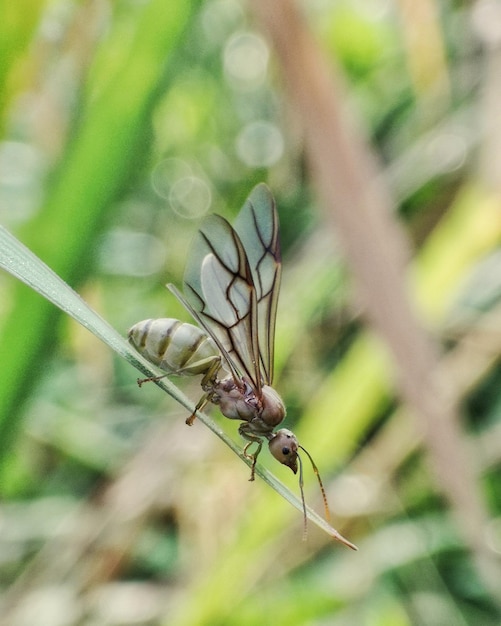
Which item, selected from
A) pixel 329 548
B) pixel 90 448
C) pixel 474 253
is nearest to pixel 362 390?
pixel 329 548

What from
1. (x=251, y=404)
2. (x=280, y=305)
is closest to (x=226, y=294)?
(x=251, y=404)

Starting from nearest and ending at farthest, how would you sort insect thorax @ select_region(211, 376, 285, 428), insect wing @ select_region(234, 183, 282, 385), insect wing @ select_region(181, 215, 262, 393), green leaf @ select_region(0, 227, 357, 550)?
green leaf @ select_region(0, 227, 357, 550), insect wing @ select_region(181, 215, 262, 393), insect wing @ select_region(234, 183, 282, 385), insect thorax @ select_region(211, 376, 285, 428)

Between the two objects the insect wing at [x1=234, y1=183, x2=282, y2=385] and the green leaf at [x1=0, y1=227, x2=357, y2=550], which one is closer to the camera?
the green leaf at [x1=0, y1=227, x2=357, y2=550]

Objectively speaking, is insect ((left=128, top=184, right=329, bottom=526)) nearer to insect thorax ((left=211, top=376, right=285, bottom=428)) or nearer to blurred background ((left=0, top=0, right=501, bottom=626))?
insect thorax ((left=211, top=376, right=285, bottom=428))

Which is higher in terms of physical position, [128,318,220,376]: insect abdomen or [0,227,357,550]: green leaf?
[0,227,357,550]: green leaf

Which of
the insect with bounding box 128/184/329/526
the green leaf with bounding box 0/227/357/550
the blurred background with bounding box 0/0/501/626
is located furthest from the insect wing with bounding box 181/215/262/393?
the green leaf with bounding box 0/227/357/550

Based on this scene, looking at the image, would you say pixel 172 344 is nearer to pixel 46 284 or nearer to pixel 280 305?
pixel 46 284

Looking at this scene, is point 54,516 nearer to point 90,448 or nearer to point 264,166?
point 90,448

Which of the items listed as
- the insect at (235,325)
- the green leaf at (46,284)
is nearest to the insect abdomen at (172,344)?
the insect at (235,325)
